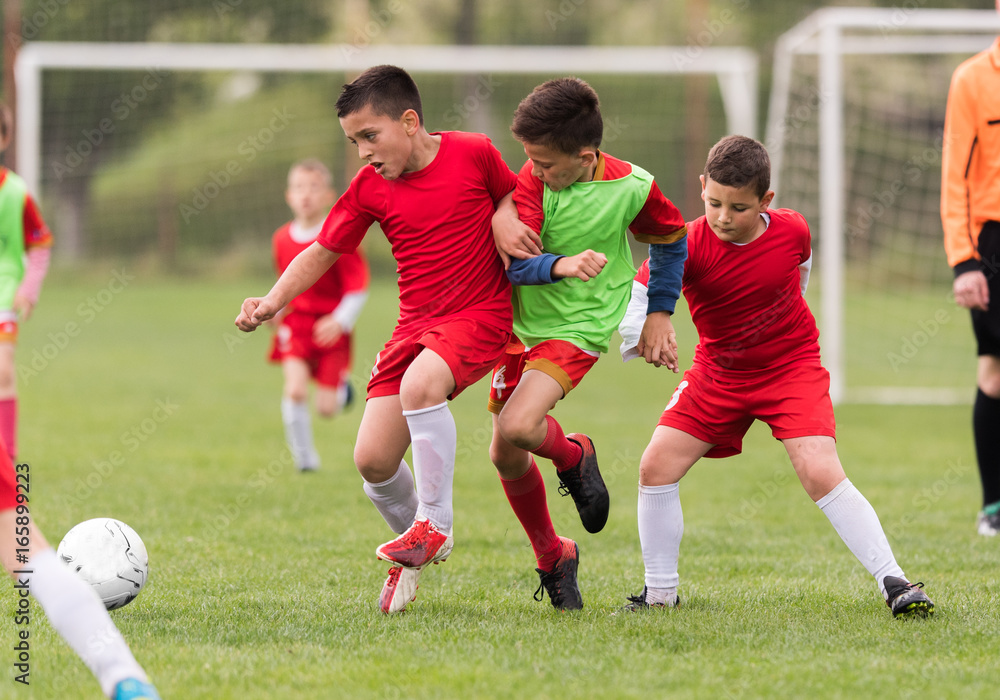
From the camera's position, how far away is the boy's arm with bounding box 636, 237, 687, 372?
3676 mm

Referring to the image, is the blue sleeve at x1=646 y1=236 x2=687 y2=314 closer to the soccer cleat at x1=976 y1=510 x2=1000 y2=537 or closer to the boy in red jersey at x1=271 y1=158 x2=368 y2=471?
the soccer cleat at x1=976 y1=510 x2=1000 y2=537

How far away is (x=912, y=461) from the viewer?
25.5ft

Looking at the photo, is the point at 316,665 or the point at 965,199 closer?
the point at 316,665

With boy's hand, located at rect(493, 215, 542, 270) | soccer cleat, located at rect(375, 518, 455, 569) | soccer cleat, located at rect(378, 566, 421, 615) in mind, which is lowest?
soccer cleat, located at rect(378, 566, 421, 615)

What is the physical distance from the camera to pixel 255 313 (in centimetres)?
361

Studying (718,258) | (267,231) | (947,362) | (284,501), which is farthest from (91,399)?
(267,231)

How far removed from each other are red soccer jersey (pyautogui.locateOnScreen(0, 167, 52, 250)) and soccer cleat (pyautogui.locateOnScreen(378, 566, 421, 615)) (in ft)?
10.2

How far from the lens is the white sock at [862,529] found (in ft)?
11.9

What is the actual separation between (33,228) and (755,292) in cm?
384

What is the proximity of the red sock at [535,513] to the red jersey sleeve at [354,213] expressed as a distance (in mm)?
1025

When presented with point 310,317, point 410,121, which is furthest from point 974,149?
point 310,317

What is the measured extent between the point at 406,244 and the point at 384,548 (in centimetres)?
107

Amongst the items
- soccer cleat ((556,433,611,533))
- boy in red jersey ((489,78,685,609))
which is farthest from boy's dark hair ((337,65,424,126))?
soccer cleat ((556,433,611,533))

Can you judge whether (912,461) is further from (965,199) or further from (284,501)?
(284,501)
